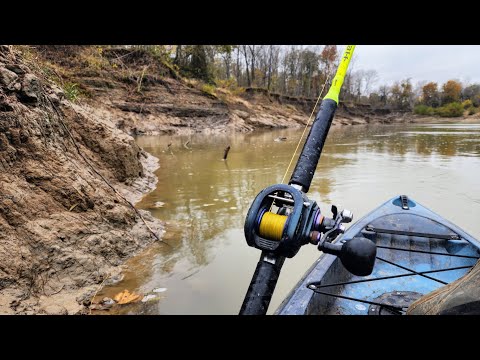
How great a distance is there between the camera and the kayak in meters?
2.40

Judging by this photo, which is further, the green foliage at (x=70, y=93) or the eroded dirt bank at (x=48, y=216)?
the green foliage at (x=70, y=93)

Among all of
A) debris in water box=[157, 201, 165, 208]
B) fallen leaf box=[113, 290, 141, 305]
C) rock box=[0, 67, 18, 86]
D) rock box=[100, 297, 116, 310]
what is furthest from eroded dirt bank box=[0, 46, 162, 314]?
debris in water box=[157, 201, 165, 208]

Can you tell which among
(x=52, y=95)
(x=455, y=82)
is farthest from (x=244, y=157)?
(x=455, y=82)

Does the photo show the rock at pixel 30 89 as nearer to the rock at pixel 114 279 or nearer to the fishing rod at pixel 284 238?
the rock at pixel 114 279

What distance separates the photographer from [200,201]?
20.1 feet

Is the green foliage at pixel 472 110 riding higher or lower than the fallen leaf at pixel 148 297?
higher

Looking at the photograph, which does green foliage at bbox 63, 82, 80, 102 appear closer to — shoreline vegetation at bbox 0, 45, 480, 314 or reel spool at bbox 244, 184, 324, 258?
shoreline vegetation at bbox 0, 45, 480, 314

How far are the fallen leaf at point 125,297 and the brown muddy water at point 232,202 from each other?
8 centimetres

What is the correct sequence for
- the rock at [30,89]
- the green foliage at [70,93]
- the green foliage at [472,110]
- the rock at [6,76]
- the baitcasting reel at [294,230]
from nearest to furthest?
the baitcasting reel at [294,230], the rock at [6,76], the rock at [30,89], the green foliage at [70,93], the green foliage at [472,110]

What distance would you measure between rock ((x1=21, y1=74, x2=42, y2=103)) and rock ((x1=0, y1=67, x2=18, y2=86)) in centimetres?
13

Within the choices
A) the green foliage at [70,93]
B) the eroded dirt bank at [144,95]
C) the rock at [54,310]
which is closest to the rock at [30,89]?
the green foliage at [70,93]

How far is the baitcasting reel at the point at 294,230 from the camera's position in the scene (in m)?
1.33
